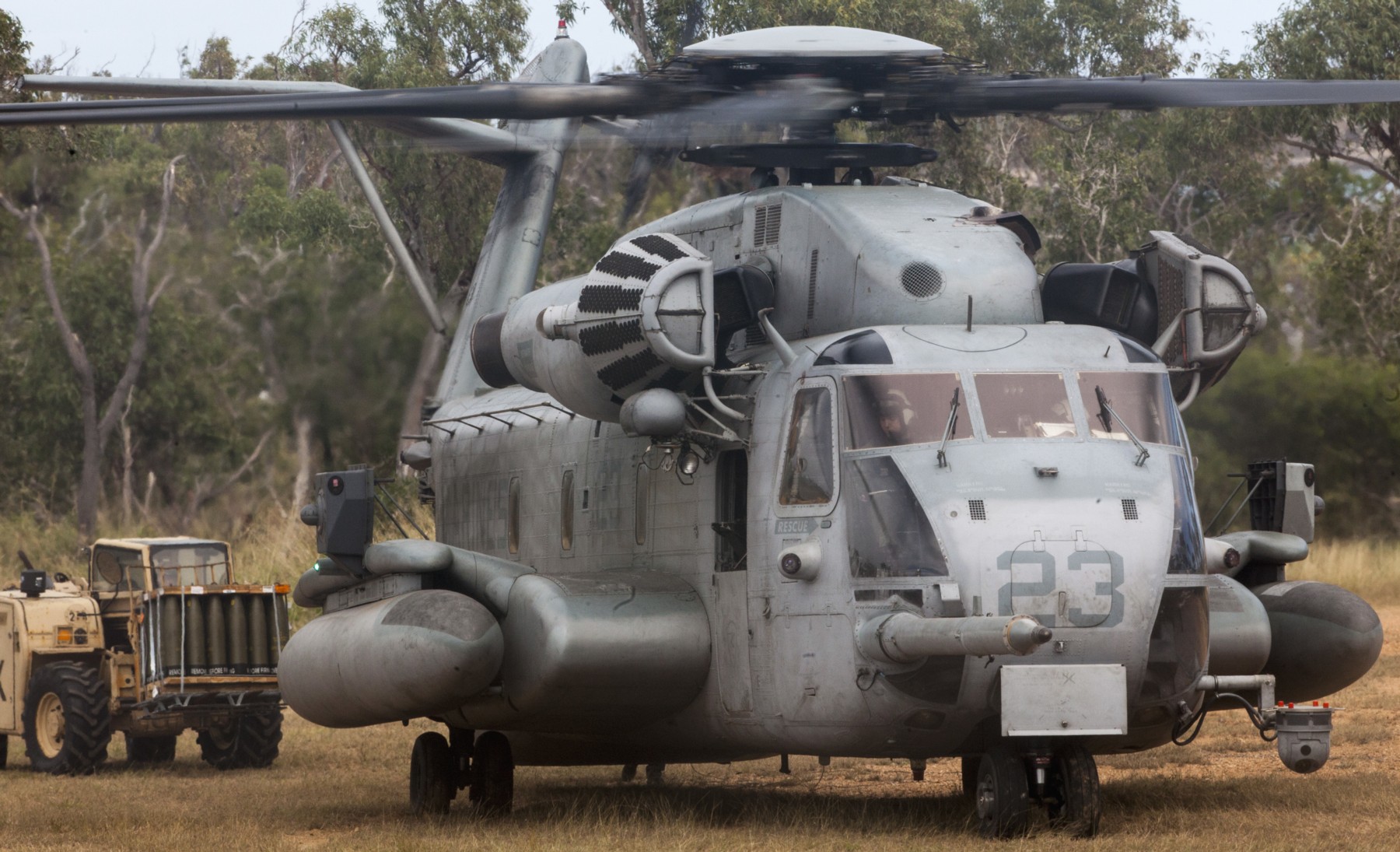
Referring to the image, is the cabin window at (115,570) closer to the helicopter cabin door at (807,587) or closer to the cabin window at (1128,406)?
the helicopter cabin door at (807,587)

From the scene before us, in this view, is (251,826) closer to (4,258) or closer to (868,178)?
(868,178)

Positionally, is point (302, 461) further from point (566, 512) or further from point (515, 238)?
point (566, 512)

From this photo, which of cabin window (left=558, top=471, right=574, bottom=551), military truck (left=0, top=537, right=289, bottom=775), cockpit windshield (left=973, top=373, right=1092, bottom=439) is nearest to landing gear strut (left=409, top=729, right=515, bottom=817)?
cabin window (left=558, top=471, right=574, bottom=551)

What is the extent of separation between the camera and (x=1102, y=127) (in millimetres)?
41000

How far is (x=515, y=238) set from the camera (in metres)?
17.3

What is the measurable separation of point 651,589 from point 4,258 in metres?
27.7

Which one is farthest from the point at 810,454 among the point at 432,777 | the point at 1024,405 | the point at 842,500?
the point at 432,777

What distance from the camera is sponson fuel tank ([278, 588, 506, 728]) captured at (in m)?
11.7

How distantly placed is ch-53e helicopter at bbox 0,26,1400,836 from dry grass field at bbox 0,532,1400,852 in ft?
1.70

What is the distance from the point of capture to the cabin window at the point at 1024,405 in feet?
36.0

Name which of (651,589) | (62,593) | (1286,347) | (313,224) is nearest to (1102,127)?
(1286,347)

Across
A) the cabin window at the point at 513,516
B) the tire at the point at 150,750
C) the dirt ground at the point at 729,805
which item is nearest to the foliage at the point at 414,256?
the tire at the point at 150,750

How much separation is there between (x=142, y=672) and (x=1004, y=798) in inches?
416

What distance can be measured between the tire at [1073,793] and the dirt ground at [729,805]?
16 cm
